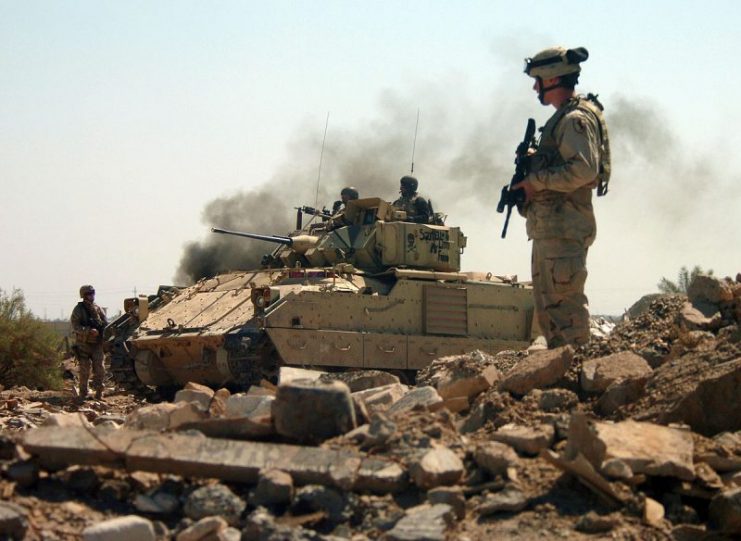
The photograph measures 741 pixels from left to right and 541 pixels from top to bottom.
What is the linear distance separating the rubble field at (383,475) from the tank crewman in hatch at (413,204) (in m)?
11.9

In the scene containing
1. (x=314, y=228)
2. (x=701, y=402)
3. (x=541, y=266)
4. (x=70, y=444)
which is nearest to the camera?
(x=70, y=444)

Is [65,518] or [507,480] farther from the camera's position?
[507,480]

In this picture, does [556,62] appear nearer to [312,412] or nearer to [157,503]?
[312,412]

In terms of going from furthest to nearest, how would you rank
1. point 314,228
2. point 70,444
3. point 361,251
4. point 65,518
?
point 314,228, point 361,251, point 70,444, point 65,518

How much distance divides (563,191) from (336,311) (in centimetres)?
754

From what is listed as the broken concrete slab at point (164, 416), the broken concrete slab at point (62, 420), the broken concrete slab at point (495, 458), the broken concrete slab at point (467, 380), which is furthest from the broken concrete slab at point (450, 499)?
the broken concrete slab at point (62, 420)

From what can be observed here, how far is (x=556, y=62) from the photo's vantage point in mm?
8398

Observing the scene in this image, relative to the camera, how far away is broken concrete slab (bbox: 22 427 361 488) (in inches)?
205

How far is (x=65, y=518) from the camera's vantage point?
493 cm

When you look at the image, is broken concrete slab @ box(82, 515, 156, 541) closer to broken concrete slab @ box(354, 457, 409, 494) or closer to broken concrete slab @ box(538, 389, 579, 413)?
broken concrete slab @ box(354, 457, 409, 494)

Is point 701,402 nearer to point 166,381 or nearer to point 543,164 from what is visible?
point 543,164

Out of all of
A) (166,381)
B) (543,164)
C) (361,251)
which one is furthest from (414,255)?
(543,164)

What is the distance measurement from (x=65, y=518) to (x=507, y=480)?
191cm

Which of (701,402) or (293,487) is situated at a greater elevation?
(701,402)
